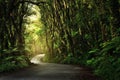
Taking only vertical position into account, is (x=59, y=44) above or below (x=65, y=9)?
below

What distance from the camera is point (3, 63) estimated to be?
23.8m

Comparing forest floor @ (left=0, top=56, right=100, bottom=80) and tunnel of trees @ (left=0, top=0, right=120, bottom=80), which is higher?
tunnel of trees @ (left=0, top=0, right=120, bottom=80)

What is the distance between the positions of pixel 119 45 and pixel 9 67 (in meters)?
11.6

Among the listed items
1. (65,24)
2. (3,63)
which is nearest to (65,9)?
(65,24)

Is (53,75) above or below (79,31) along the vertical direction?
below

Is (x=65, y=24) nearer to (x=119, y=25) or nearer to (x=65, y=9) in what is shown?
(x=65, y=9)

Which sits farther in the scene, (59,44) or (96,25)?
(59,44)

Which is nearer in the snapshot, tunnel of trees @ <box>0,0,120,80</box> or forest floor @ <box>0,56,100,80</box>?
forest floor @ <box>0,56,100,80</box>

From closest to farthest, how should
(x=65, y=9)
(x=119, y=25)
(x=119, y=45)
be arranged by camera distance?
(x=119, y=45) → (x=119, y=25) → (x=65, y=9)

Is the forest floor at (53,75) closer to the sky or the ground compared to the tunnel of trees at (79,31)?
closer to the ground

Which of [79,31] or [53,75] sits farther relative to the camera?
[79,31]

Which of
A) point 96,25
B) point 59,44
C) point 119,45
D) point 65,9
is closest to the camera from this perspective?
point 119,45

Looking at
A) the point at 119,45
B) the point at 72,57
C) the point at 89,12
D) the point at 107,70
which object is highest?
the point at 89,12

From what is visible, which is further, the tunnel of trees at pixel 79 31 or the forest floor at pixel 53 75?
the tunnel of trees at pixel 79 31
